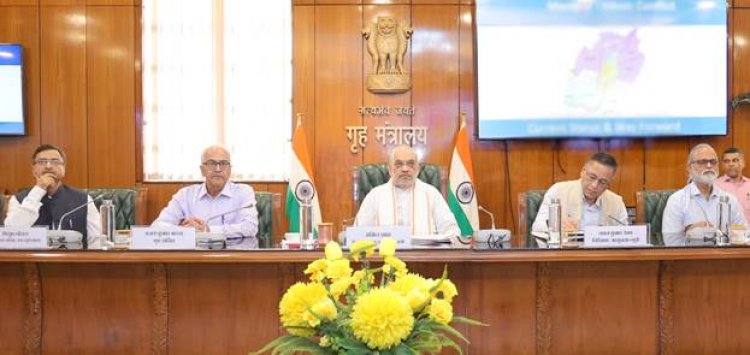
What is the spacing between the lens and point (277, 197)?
3.57 m

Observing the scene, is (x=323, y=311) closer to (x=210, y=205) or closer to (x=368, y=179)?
(x=210, y=205)

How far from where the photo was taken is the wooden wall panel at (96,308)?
7.85 feet

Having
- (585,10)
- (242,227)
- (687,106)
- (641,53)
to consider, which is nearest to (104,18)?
(242,227)

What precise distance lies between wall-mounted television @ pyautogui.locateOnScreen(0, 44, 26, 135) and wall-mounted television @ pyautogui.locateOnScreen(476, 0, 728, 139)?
3.65 meters

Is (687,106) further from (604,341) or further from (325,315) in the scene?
(325,315)

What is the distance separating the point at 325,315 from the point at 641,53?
474 centimetres

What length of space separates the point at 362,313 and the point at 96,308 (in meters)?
1.78

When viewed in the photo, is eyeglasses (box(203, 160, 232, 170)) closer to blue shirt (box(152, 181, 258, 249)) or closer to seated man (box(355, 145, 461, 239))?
blue shirt (box(152, 181, 258, 249))

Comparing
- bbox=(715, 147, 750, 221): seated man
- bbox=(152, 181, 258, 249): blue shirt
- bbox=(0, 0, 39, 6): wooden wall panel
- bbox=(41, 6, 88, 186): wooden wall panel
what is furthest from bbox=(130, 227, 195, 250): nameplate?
bbox=(715, 147, 750, 221): seated man

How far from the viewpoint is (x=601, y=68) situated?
199 inches

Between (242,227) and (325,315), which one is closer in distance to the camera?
(325,315)

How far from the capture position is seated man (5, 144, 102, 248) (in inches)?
119

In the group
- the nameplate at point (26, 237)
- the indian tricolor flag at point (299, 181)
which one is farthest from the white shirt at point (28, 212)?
the indian tricolor flag at point (299, 181)

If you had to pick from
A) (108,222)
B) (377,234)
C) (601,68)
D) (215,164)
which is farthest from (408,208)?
(601,68)
